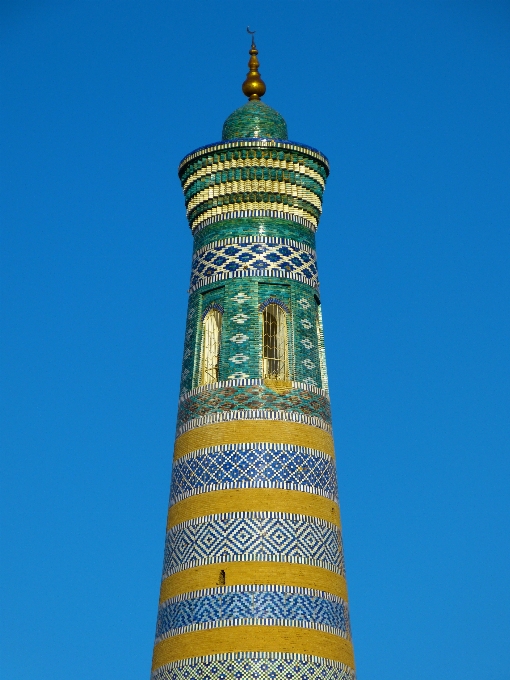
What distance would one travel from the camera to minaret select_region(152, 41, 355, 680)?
58.7 ft

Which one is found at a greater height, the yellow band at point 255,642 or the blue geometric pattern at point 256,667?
the yellow band at point 255,642

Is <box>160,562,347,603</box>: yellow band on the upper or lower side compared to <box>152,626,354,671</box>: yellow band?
upper

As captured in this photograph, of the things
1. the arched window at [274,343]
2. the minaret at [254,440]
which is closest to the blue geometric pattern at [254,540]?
the minaret at [254,440]

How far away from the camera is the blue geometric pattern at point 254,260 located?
20.0 m

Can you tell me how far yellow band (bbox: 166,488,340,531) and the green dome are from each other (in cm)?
532

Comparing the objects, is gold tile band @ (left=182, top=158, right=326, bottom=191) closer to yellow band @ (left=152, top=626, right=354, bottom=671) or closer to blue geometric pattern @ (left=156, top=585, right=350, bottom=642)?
blue geometric pattern @ (left=156, top=585, right=350, bottom=642)

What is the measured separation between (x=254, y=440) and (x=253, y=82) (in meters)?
5.92

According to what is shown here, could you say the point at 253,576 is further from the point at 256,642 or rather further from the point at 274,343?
the point at 274,343

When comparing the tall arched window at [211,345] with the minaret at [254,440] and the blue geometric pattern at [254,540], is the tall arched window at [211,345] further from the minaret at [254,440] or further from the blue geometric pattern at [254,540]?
the blue geometric pattern at [254,540]

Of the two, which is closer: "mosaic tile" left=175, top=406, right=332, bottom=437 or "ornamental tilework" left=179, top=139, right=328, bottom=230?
"mosaic tile" left=175, top=406, right=332, bottom=437

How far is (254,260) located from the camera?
20.0 metres

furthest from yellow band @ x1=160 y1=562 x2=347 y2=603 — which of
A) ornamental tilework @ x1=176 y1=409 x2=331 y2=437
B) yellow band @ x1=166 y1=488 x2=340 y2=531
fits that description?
ornamental tilework @ x1=176 y1=409 x2=331 y2=437

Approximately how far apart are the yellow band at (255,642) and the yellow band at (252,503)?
1485 mm

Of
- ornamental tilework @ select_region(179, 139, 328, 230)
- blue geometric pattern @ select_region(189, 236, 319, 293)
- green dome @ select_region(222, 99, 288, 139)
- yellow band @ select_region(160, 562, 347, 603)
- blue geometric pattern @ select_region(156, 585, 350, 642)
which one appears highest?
green dome @ select_region(222, 99, 288, 139)
